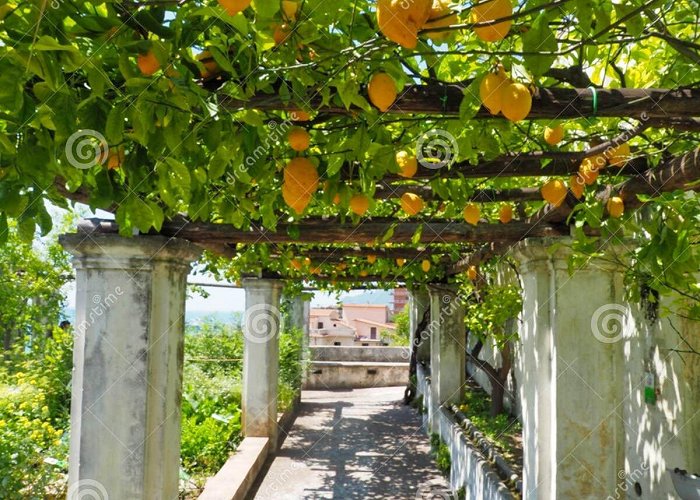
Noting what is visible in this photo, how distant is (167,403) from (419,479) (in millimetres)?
4921

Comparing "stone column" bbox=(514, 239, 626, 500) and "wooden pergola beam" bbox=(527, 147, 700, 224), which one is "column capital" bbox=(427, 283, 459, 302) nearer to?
"stone column" bbox=(514, 239, 626, 500)

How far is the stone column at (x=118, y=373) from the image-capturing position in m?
3.67

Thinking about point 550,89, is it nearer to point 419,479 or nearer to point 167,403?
point 167,403

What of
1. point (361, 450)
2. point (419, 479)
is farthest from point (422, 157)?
point (361, 450)

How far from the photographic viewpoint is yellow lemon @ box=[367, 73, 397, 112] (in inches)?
64.8

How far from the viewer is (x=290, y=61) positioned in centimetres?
170

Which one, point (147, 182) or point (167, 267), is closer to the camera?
point (147, 182)

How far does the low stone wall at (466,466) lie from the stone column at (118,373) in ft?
9.58

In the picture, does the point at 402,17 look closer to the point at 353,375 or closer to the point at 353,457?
the point at 353,457

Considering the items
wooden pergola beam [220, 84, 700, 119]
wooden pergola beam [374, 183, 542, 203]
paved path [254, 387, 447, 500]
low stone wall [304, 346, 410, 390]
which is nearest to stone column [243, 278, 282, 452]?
paved path [254, 387, 447, 500]

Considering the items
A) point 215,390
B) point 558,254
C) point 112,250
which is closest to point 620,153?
point 558,254

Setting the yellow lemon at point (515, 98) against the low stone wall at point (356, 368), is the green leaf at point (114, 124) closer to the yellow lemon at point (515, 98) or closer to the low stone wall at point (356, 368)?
the yellow lemon at point (515, 98)

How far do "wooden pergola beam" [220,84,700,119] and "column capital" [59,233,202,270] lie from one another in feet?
7.37

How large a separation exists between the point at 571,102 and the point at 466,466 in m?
5.47
